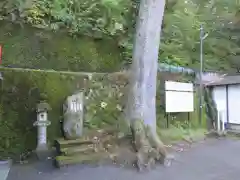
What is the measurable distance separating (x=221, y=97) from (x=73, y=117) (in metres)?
7.15

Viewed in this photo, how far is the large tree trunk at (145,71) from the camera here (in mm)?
6367

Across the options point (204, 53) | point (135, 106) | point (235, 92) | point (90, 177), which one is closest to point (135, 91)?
point (135, 106)

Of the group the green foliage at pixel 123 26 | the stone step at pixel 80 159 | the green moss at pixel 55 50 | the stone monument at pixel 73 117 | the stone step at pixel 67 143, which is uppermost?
the green foliage at pixel 123 26

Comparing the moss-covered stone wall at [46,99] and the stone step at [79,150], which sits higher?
the moss-covered stone wall at [46,99]

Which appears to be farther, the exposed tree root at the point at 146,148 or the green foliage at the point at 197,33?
the green foliage at the point at 197,33

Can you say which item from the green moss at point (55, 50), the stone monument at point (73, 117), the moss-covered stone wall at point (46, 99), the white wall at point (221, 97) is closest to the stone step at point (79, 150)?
the stone monument at point (73, 117)

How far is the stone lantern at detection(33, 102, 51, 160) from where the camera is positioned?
616 centimetres

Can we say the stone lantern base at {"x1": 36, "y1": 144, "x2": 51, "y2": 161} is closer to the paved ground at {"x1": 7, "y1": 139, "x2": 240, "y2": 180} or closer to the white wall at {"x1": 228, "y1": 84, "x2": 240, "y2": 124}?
the paved ground at {"x1": 7, "y1": 139, "x2": 240, "y2": 180}

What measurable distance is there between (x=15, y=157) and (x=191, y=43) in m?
9.12

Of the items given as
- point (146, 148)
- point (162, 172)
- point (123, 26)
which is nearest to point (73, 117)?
point (146, 148)

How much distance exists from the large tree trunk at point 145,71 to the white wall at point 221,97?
535 centimetres

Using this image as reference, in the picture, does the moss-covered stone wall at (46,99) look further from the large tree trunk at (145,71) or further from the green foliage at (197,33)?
the green foliage at (197,33)

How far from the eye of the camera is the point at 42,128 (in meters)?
6.24

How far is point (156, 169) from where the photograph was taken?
5418 mm
